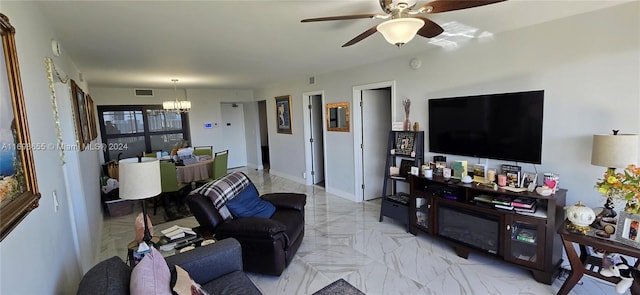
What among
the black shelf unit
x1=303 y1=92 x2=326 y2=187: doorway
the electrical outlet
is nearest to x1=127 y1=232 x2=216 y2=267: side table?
the electrical outlet

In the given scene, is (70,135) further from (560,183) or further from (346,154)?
(560,183)

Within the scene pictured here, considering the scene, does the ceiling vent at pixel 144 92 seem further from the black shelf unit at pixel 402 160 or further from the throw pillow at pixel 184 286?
the throw pillow at pixel 184 286

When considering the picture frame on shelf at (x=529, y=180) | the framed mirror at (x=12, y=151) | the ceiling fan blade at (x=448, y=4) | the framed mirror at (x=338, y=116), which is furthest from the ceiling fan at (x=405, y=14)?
the framed mirror at (x=338, y=116)

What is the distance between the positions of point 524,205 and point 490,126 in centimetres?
82

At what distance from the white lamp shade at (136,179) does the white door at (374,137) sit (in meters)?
3.29

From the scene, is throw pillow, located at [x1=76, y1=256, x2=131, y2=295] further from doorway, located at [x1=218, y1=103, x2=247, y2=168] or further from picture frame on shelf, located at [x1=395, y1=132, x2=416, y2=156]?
doorway, located at [x1=218, y1=103, x2=247, y2=168]

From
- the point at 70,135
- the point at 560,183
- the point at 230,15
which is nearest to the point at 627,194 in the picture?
the point at 560,183

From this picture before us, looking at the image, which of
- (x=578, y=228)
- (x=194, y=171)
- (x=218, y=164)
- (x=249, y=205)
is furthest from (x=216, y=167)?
(x=578, y=228)

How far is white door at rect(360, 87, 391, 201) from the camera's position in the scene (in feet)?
15.3

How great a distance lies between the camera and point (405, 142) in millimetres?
3777

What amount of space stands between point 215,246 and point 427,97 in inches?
112

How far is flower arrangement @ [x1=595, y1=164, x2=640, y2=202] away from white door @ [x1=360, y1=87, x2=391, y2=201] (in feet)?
9.33

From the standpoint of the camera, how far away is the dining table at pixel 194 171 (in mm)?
4734

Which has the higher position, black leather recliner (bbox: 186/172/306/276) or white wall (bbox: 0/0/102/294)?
white wall (bbox: 0/0/102/294)
